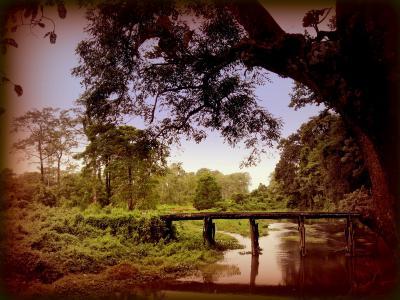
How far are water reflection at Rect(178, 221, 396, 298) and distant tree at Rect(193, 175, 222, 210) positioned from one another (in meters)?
19.7

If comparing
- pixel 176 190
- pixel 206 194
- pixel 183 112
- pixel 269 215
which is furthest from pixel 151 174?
pixel 176 190

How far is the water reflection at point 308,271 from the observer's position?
13.9 m

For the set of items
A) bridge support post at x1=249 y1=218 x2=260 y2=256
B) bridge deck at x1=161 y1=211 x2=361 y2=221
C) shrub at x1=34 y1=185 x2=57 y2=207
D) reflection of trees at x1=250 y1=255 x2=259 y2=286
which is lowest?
reflection of trees at x1=250 y1=255 x2=259 y2=286

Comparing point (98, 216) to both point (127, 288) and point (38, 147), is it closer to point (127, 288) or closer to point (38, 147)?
point (127, 288)

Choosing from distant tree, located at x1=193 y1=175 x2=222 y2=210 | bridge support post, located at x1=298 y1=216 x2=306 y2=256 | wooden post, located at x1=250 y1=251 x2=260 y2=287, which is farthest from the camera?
distant tree, located at x1=193 y1=175 x2=222 y2=210

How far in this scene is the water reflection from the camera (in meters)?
13.9

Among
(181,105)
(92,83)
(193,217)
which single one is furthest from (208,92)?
(193,217)

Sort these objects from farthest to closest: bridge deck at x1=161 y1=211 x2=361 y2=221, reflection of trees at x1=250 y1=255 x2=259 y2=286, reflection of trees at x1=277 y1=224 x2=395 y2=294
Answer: bridge deck at x1=161 y1=211 x2=361 y2=221
reflection of trees at x1=250 y1=255 x2=259 y2=286
reflection of trees at x1=277 y1=224 x2=395 y2=294

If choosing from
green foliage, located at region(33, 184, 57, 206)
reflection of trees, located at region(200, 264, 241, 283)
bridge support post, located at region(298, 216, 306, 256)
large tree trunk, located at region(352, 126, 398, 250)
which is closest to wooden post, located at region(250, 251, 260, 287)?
reflection of trees, located at region(200, 264, 241, 283)

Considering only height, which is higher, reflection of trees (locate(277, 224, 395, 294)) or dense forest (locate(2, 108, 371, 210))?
dense forest (locate(2, 108, 371, 210))

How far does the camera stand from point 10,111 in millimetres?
7738

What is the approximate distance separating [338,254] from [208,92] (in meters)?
15.0

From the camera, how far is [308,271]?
1711 centimetres

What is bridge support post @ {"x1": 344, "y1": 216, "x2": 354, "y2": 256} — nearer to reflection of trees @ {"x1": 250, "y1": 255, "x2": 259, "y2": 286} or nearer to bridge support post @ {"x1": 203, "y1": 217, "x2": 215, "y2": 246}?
reflection of trees @ {"x1": 250, "y1": 255, "x2": 259, "y2": 286}
